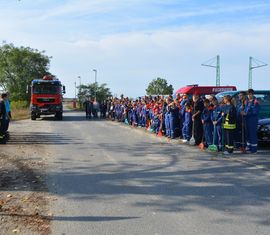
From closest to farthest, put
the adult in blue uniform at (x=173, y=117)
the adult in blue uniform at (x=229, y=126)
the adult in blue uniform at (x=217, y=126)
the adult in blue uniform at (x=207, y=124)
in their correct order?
the adult in blue uniform at (x=229, y=126)
the adult in blue uniform at (x=217, y=126)
the adult in blue uniform at (x=207, y=124)
the adult in blue uniform at (x=173, y=117)

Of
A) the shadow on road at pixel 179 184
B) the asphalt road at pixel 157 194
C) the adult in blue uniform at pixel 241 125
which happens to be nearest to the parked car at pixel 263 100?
the adult in blue uniform at pixel 241 125

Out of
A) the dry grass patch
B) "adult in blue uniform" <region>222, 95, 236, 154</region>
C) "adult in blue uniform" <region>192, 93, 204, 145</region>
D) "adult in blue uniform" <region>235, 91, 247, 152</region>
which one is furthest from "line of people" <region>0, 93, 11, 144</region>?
the dry grass patch

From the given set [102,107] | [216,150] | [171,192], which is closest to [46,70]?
[102,107]

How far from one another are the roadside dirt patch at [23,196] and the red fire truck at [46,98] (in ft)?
71.3

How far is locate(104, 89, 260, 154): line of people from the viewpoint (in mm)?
13125

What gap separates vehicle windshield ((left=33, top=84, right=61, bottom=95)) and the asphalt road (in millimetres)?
22106

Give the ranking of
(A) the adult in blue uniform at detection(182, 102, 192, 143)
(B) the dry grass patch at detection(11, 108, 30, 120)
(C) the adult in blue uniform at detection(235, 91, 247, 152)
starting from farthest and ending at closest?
(B) the dry grass patch at detection(11, 108, 30, 120), (A) the adult in blue uniform at detection(182, 102, 192, 143), (C) the adult in blue uniform at detection(235, 91, 247, 152)

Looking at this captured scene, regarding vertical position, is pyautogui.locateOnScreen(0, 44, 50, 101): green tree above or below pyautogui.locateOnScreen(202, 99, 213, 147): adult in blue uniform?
above

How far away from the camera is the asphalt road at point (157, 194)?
19.6 ft

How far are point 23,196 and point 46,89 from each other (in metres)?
27.5

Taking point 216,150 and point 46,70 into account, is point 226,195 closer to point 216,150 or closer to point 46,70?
point 216,150

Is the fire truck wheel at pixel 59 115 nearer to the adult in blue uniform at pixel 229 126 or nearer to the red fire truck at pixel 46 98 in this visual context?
the red fire truck at pixel 46 98

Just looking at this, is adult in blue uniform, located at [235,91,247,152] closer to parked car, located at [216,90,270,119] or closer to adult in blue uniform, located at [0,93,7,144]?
parked car, located at [216,90,270,119]

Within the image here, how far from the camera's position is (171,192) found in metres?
7.87
